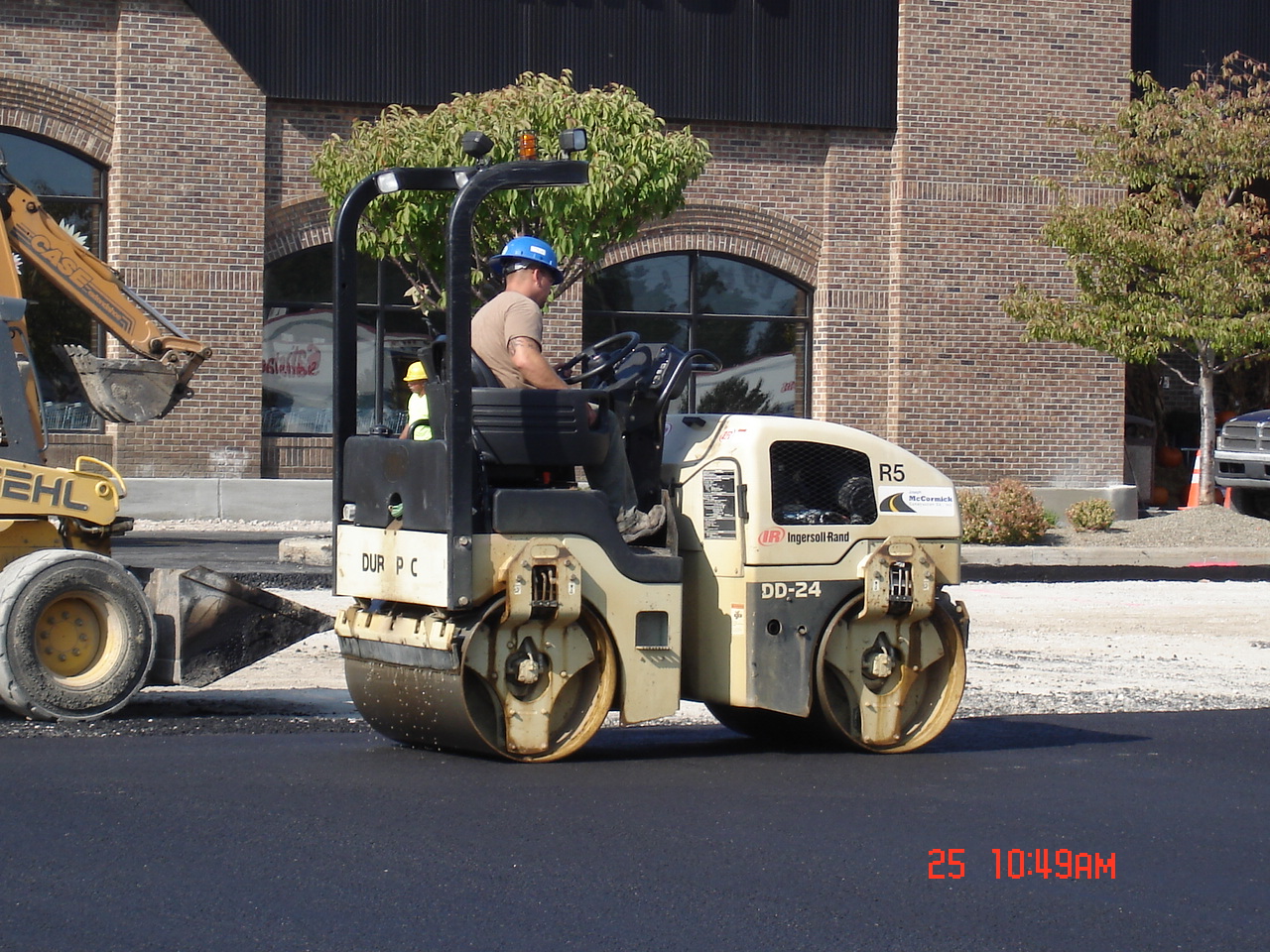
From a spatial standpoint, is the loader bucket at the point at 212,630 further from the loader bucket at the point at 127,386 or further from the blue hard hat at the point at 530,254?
the blue hard hat at the point at 530,254

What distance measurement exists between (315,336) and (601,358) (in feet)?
50.1

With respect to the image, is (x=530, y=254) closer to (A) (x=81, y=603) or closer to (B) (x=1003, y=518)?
(A) (x=81, y=603)

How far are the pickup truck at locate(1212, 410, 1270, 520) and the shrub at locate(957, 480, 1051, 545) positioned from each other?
11.2ft

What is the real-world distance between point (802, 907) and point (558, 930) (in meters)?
0.75

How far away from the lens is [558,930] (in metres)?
4.61

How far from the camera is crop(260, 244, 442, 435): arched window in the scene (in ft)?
71.0

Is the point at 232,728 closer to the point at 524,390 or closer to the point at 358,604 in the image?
the point at 358,604

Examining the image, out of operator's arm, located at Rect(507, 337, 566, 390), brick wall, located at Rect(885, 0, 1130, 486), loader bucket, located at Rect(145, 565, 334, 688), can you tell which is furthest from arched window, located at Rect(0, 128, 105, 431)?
operator's arm, located at Rect(507, 337, 566, 390)

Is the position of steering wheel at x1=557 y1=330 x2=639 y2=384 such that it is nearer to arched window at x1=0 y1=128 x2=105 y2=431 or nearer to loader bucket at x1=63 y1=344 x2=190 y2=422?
loader bucket at x1=63 y1=344 x2=190 y2=422

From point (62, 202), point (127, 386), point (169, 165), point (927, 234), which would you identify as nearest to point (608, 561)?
point (127, 386)

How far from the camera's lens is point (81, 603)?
25.8 ft

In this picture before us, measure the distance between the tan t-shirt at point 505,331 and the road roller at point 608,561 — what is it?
0.24 feet

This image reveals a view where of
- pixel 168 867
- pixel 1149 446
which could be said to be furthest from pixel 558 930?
pixel 1149 446
